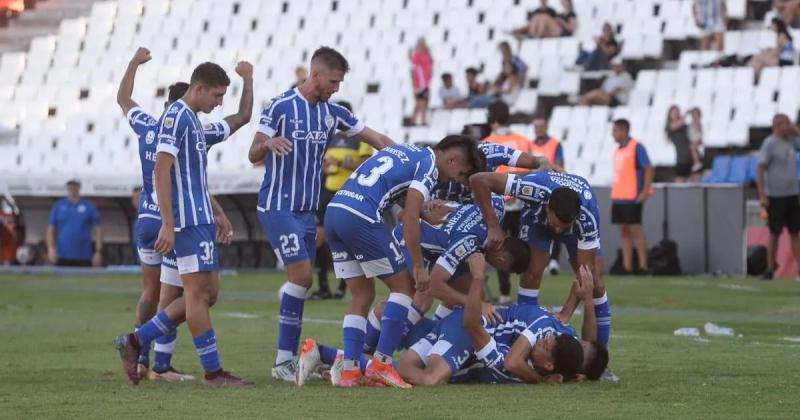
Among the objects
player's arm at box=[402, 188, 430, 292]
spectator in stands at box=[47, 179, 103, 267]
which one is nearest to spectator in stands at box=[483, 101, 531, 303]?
player's arm at box=[402, 188, 430, 292]

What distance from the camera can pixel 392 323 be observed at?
1024cm

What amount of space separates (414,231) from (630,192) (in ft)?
42.0

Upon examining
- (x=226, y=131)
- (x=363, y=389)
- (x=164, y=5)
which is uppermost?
(x=164, y=5)

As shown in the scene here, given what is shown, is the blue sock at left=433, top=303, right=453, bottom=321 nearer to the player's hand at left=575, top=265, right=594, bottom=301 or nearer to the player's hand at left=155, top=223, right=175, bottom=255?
the player's hand at left=575, top=265, right=594, bottom=301

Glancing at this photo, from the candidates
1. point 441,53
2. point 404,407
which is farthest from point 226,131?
point 441,53

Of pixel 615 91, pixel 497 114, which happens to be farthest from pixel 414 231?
pixel 615 91

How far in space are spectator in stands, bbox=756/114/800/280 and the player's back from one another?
1237 centimetres

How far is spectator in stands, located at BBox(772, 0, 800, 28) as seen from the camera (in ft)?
84.6

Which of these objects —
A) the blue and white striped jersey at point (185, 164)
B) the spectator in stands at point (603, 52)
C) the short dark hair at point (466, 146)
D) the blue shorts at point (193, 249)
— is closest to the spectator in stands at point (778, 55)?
the spectator in stands at point (603, 52)

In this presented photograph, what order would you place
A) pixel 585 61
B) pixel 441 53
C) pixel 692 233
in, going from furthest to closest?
pixel 441 53, pixel 585 61, pixel 692 233

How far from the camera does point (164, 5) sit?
119ft

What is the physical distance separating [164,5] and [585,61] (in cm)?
1209

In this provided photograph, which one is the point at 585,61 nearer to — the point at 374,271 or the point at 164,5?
the point at 164,5

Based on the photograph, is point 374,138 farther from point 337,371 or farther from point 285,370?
point 337,371
